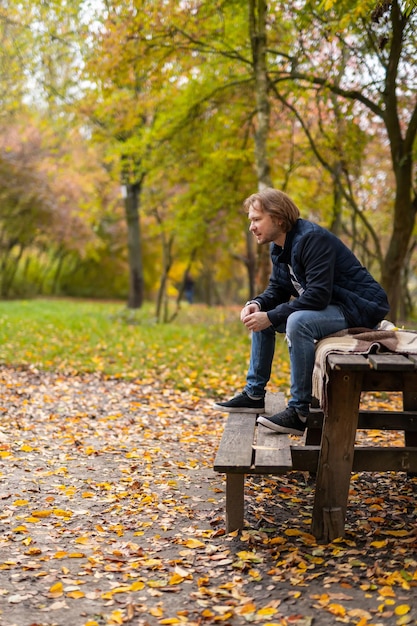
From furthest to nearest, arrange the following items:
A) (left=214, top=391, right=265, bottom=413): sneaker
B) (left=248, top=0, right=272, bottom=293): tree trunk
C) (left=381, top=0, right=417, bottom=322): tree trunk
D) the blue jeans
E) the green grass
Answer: (left=248, top=0, right=272, bottom=293): tree trunk < (left=381, top=0, right=417, bottom=322): tree trunk < the green grass < (left=214, top=391, right=265, bottom=413): sneaker < the blue jeans

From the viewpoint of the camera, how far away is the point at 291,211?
4.52 metres

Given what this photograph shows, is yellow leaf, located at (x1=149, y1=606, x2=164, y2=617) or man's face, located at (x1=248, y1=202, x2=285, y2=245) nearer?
yellow leaf, located at (x1=149, y1=606, x2=164, y2=617)

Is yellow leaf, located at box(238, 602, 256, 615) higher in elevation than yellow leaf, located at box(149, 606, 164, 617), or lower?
higher

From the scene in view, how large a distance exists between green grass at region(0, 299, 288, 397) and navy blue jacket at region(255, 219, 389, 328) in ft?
15.3

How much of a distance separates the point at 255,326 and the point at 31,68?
13.5 meters

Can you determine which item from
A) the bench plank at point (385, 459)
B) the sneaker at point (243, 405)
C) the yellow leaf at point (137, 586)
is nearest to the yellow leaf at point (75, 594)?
the yellow leaf at point (137, 586)

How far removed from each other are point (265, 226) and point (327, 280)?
0.57m

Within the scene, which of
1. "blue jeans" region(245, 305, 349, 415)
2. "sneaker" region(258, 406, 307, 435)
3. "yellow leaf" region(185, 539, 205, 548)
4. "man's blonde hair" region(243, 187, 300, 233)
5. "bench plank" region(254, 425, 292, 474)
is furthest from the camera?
"man's blonde hair" region(243, 187, 300, 233)

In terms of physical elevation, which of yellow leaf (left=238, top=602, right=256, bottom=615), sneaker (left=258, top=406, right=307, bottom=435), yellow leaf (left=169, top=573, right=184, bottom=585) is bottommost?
yellow leaf (left=169, top=573, right=184, bottom=585)

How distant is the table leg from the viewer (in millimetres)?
3859

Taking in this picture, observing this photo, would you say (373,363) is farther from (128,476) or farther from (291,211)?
(128,476)

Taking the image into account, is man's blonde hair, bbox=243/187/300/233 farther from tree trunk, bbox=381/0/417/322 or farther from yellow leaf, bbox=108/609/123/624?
tree trunk, bbox=381/0/417/322

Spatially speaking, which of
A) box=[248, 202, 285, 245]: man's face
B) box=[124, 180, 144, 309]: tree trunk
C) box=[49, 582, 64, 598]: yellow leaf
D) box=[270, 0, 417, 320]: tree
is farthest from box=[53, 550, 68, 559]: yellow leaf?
box=[124, 180, 144, 309]: tree trunk

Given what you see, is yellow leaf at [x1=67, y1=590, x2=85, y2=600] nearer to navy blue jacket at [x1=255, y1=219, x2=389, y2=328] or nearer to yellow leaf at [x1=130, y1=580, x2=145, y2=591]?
yellow leaf at [x1=130, y1=580, x2=145, y2=591]
